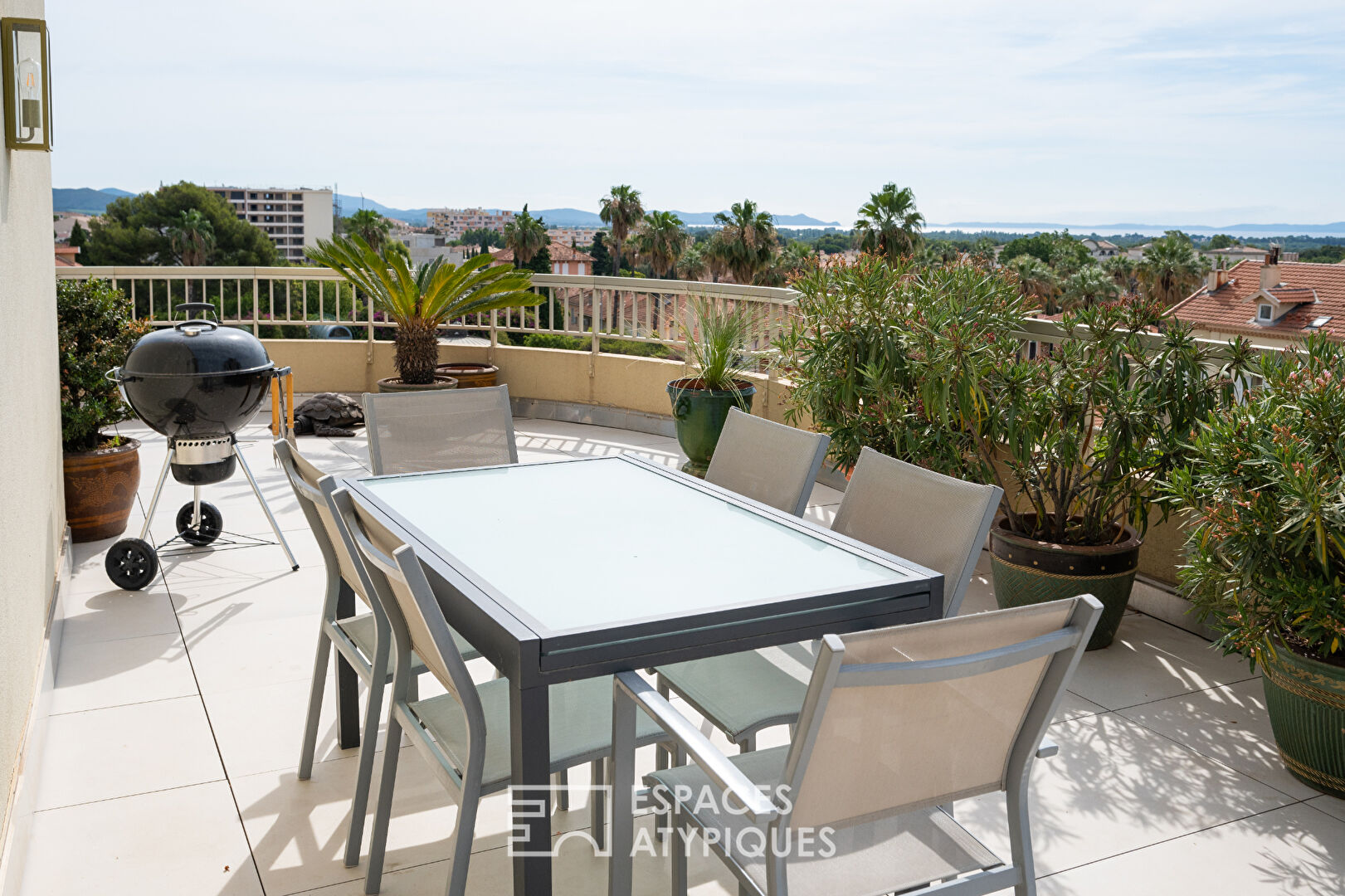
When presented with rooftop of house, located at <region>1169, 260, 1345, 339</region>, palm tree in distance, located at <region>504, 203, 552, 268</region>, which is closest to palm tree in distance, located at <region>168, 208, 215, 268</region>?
palm tree in distance, located at <region>504, 203, 552, 268</region>

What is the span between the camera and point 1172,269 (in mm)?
44500

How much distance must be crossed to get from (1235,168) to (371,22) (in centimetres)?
6629

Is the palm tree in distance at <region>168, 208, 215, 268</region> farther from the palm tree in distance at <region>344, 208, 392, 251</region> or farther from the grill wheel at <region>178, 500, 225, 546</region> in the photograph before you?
the grill wheel at <region>178, 500, 225, 546</region>

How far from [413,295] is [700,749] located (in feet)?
21.8

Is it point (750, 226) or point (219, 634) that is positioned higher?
point (750, 226)

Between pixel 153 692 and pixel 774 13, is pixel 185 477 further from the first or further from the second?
pixel 774 13

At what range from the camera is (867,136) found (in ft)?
181

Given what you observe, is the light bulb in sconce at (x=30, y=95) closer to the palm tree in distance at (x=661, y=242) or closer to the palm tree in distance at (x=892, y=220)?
the palm tree in distance at (x=892, y=220)

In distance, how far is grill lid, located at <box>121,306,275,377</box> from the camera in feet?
13.0

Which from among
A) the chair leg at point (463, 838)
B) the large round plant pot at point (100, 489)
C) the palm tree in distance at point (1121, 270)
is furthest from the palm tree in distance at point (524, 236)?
the chair leg at point (463, 838)

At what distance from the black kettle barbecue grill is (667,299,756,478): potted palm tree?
2420 millimetres

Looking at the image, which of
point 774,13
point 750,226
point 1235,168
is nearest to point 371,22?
point 774,13

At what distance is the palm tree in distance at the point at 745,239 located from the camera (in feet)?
123

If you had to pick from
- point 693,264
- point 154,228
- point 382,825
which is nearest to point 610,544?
point 382,825
